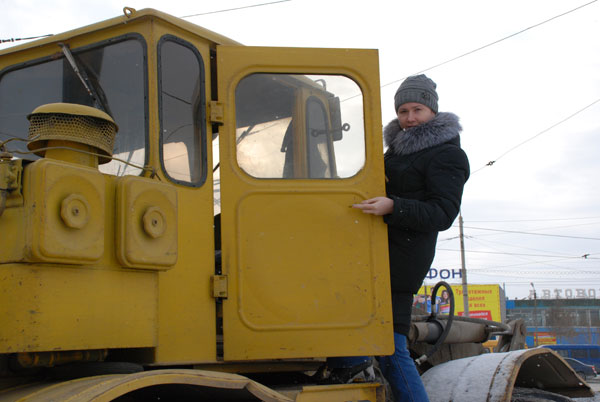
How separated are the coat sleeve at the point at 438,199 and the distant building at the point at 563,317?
167ft

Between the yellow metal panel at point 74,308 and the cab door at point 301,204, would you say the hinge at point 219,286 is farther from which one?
the yellow metal panel at point 74,308

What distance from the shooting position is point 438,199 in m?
3.29

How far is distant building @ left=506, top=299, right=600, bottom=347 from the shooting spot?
52344mm

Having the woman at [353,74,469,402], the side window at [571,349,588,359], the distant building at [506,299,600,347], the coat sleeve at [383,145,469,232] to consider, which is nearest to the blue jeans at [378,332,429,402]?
the woman at [353,74,469,402]

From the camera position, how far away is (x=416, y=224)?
10.5ft

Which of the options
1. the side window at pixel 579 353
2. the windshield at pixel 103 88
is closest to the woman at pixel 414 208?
the windshield at pixel 103 88

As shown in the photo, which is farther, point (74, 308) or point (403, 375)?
point (403, 375)

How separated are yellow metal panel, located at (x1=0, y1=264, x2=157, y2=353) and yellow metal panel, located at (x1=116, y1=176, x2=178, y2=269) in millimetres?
88

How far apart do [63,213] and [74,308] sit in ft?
1.17

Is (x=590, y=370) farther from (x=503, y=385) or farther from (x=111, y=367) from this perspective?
(x=111, y=367)

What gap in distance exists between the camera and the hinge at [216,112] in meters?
3.12

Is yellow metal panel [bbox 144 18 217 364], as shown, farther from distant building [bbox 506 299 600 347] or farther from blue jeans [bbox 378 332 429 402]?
distant building [bbox 506 299 600 347]

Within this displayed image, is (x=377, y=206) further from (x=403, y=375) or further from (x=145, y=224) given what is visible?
(x=145, y=224)

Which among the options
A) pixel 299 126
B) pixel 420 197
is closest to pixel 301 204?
pixel 299 126
